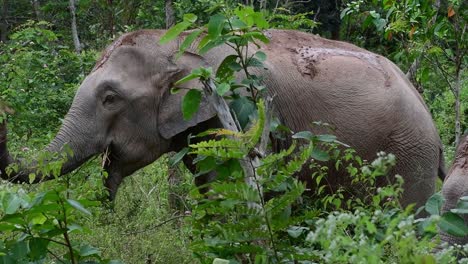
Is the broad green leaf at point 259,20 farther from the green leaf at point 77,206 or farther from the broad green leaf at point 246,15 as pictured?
the green leaf at point 77,206

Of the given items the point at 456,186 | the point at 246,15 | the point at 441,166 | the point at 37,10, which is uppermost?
the point at 246,15

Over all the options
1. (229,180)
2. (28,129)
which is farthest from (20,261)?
(28,129)

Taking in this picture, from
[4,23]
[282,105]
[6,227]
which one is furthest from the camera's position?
[4,23]

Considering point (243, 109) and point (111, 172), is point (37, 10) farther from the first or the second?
point (243, 109)

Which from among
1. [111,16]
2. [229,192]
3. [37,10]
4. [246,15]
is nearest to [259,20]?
[246,15]

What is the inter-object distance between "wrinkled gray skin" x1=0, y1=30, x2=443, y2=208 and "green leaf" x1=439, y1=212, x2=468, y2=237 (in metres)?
3.26

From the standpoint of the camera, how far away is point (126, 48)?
23.9 ft

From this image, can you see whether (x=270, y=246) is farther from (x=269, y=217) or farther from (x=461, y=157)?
(x=461, y=157)

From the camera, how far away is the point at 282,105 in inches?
295

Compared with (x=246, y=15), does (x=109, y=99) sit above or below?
below

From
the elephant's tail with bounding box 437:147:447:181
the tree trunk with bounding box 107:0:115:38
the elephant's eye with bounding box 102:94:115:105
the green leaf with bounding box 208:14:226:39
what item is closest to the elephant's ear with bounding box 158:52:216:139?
the elephant's eye with bounding box 102:94:115:105

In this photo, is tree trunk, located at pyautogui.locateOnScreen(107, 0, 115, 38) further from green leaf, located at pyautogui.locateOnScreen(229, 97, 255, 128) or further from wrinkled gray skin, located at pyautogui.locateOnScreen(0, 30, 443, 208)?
green leaf, located at pyautogui.locateOnScreen(229, 97, 255, 128)

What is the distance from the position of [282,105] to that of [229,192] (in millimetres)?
3574

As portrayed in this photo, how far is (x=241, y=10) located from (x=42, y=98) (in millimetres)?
6397
